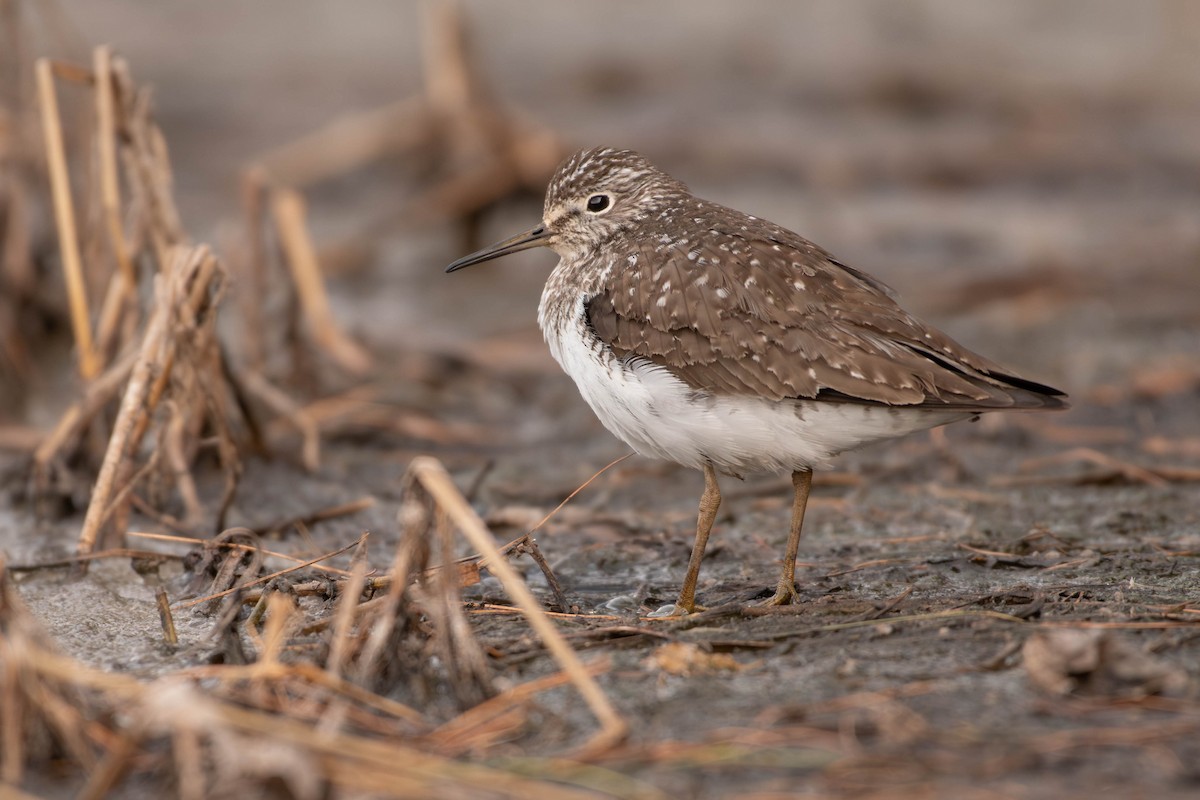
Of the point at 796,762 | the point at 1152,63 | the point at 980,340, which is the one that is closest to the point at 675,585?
the point at 796,762

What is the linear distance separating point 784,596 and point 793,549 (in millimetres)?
211

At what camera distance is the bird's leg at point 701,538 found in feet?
16.9

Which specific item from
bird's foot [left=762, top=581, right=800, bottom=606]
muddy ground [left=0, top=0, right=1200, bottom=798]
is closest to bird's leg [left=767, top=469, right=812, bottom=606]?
bird's foot [left=762, top=581, right=800, bottom=606]

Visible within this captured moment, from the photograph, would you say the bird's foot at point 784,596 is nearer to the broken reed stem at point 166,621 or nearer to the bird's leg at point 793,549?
the bird's leg at point 793,549

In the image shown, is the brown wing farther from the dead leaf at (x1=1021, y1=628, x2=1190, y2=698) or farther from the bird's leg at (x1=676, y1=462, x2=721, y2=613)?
the dead leaf at (x1=1021, y1=628, x2=1190, y2=698)

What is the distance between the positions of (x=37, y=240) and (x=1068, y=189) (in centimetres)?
871

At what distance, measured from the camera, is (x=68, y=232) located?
657 cm

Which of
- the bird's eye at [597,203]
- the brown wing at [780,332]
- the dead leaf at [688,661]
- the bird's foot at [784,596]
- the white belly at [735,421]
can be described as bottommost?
the bird's foot at [784,596]

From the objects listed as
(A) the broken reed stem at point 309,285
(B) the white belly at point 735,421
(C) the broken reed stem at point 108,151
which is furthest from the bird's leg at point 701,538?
(A) the broken reed stem at point 309,285

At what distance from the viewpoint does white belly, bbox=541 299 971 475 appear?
5.02 meters

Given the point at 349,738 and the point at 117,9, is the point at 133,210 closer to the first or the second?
the point at 349,738

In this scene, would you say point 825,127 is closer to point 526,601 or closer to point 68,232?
point 68,232

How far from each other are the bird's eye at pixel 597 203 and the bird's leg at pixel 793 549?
149 cm

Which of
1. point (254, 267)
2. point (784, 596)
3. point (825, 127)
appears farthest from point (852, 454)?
point (825, 127)
